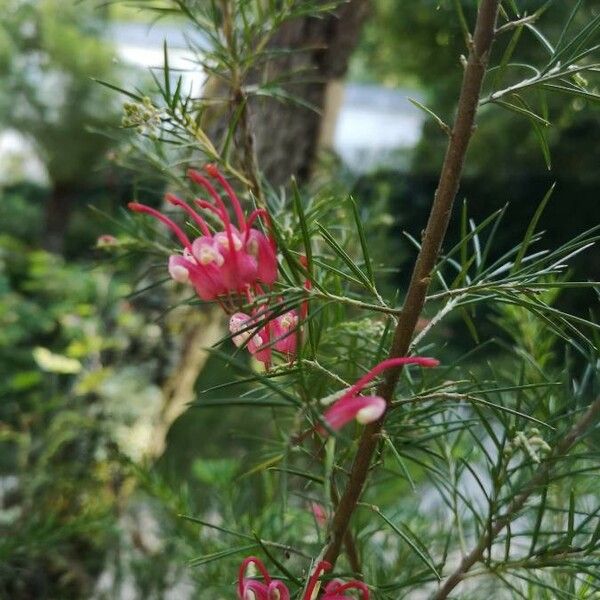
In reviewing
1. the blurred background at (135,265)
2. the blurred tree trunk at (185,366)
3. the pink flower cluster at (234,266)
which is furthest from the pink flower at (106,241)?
the blurred tree trunk at (185,366)

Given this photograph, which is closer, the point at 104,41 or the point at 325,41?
the point at 325,41

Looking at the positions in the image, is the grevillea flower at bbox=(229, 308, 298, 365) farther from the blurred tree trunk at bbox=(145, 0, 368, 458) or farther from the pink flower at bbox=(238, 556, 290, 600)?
the blurred tree trunk at bbox=(145, 0, 368, 458)

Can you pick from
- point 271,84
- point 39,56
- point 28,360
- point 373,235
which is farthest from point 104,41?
point 271,84

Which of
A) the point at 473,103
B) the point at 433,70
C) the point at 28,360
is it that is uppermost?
the point at 473,103

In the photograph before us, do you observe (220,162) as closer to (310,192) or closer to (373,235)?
(310,192)

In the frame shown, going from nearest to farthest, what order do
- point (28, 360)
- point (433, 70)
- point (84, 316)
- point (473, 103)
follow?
point (473, 103), point (84, 316), point (433, 70), point (28, 360)

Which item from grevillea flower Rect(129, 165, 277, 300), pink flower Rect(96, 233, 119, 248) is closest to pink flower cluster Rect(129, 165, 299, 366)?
grevillea flower Rect(129, 165, 277, 300)

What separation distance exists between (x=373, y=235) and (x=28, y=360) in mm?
1451

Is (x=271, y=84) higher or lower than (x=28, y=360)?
higher

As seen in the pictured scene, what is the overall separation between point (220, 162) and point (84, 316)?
1022 mm

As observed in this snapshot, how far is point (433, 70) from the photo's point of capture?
179 cm

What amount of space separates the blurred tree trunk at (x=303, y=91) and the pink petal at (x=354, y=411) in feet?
2.41

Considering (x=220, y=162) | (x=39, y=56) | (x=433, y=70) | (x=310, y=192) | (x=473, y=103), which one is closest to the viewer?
(x=473, y=103)

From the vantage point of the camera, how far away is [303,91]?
3.44 feet
